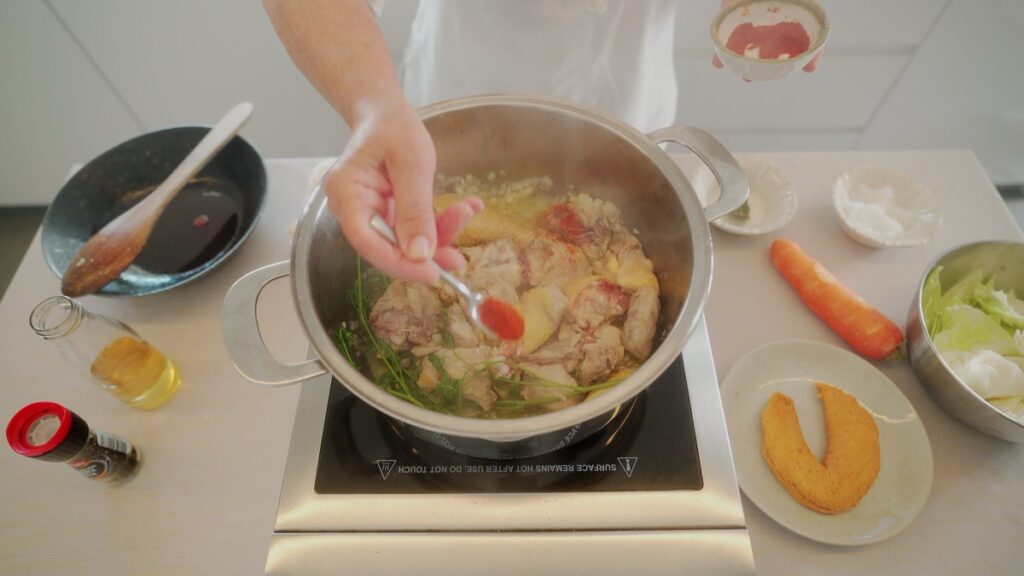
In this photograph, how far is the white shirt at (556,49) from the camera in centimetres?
112

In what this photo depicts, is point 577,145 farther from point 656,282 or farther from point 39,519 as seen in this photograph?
point 39,519

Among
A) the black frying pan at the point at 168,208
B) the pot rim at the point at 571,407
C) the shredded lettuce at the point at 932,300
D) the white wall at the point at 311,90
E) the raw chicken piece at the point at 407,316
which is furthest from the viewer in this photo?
the white wall at the point at 311,90

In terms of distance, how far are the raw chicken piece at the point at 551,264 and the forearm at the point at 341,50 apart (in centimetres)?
35

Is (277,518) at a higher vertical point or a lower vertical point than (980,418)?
higher

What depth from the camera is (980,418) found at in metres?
0.85

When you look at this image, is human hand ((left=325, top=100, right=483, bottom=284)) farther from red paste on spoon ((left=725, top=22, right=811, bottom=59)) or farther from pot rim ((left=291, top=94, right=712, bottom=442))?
red paste on spoon ((left=725, top=22, right=811, bottom=59))

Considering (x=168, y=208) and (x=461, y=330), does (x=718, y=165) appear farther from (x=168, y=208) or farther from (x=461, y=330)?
(x=168, y=208)

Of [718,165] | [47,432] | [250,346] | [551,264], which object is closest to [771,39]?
[718,165]

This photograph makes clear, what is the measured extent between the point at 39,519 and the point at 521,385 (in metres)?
0.80

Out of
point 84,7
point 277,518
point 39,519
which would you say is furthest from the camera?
point 84,7

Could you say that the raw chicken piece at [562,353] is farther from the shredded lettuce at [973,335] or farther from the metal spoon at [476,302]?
the shredded lettuce at [973,335]

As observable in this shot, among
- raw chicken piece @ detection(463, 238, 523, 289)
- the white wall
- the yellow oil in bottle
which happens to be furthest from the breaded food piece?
the white wall

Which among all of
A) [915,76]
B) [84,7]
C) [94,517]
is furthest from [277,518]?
[915,76]

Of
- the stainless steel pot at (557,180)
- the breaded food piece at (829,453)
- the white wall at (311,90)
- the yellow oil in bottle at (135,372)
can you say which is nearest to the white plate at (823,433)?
the breaded food piece at (829,453)
